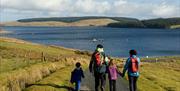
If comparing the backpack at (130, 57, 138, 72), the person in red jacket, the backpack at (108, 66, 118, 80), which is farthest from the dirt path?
the backpack at (130, 57, 138, 72)

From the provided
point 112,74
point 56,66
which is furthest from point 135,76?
point 56,66

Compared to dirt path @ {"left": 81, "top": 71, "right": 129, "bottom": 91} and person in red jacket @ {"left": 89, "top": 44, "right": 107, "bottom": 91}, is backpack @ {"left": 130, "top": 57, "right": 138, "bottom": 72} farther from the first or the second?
dirt path @ {"left": 81, "top": 71, "right": 129, "bottom": 91}

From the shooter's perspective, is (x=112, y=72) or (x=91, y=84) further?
(x=91, y=84)

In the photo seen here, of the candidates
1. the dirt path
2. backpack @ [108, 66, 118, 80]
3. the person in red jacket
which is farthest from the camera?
the dirt path

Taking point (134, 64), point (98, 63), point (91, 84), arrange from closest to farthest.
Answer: point (134, 64) → point (98, 63) → point (91, 84)

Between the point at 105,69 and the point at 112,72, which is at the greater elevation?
the point at 105,69

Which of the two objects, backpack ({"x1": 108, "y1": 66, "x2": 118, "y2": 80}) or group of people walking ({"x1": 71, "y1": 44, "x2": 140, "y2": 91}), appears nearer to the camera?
group of people walking ({"x1": 71, "y1": 44, "x2": 140, "y2": 91})

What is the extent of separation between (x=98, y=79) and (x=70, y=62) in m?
21.6

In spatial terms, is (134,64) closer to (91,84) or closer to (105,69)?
(105,69)

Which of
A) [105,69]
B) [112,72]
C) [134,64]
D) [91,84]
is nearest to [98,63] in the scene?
[105,69]

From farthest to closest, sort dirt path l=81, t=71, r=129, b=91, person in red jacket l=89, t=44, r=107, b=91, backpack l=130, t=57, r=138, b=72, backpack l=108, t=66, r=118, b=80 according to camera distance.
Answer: dirt path l=81, t=71, r=129, b=91 < backpack l=108, t=66, r=118, b=80 < person in red jacket l=89, t=44, r=107, b=91 < backpack l=130, t=57, r=138, b=72

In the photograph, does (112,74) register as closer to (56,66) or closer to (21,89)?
(21,89)

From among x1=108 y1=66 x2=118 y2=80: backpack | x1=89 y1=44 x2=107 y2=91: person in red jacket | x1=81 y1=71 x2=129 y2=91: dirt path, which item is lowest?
x1=81 y1=71 x2=129 y2=91: dirt path

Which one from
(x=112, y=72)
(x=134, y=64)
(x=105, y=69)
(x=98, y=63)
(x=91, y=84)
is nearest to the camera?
(x=134, y=64)
